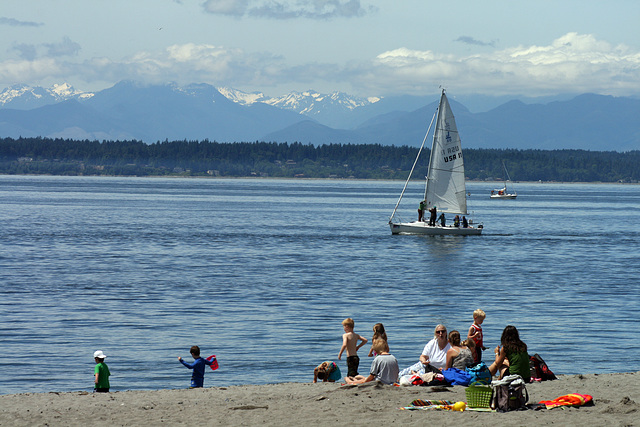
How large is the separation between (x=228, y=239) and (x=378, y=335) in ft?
176

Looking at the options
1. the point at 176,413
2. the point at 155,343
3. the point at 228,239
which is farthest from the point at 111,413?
the point at 228,239

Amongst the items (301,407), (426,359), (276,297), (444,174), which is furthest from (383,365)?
(444,174)

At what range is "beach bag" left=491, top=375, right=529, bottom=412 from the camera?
683 inches

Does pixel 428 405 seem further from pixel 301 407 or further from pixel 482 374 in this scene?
pixel 301 407

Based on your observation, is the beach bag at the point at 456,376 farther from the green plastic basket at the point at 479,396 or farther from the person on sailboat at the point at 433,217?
the person on sailboat at the point at 433,217

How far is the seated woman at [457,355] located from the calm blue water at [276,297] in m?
5.09

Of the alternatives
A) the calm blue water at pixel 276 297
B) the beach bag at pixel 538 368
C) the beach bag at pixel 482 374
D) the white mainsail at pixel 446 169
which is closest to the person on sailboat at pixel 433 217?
the white mainsail at pixel 446 169

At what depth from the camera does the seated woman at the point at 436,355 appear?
20.0 m

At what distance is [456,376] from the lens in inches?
774

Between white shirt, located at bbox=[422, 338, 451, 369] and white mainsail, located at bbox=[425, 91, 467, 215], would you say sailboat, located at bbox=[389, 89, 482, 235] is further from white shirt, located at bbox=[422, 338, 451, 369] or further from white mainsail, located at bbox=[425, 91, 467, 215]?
white shirt, located at bbox=[422, 338, 451, 369]

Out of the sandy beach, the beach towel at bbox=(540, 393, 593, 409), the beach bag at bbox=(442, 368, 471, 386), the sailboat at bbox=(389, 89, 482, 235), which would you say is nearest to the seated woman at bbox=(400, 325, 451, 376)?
the beach bag at bbox=(442, 368, 471, 386)

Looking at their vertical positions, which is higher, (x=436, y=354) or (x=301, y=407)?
(x=436, y=354)

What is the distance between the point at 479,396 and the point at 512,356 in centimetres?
116

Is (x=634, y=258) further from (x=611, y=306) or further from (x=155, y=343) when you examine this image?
(x=155, y=343)
